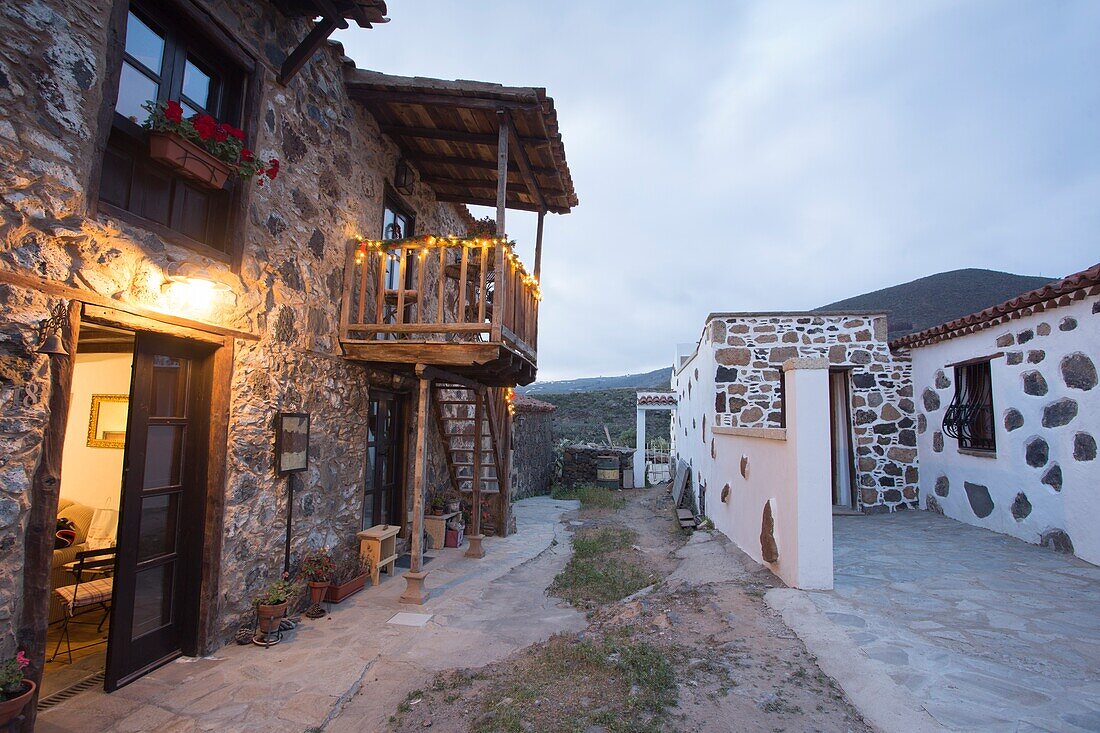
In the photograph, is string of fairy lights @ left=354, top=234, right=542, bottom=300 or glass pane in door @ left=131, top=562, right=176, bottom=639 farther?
string of fairy lights @ left=354, top=234, right=542, bottom=300

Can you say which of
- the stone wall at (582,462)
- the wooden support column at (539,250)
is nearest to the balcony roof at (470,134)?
the wooden support column at (539,250)

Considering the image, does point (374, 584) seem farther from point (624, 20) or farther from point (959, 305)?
point (959, 305)

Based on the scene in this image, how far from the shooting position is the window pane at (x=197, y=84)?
385 centimetres

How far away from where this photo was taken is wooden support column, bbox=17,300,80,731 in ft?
8.38

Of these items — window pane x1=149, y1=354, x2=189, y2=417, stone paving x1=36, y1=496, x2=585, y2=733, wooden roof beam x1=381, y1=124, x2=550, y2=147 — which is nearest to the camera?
stone paving x1=36, y1=496, x2=585, y2=733

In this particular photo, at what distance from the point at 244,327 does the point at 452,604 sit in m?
3.40

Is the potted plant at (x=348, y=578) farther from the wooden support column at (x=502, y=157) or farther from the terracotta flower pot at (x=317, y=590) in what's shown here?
the wooden support column at (x=502, y=157)

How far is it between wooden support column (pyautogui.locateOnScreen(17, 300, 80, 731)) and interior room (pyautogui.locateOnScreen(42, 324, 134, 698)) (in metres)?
1.70

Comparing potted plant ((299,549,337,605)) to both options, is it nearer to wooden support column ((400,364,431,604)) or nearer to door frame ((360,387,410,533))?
wooden support column ((400,364,431,604))

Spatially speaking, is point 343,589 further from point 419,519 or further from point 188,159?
point 188,159

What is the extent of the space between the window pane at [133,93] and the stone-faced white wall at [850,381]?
25.3 ft

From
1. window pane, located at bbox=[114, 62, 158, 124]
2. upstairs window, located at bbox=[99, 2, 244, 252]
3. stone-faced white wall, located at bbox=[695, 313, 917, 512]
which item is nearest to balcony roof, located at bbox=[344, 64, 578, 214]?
upstairs window, located at bbox=[99, 2, 244, 252]

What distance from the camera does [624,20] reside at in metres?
9.52

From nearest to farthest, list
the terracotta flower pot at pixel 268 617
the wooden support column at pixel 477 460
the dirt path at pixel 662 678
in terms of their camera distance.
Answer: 1. the dirt path at pixel 662 678
2. the terracotta flower pot at pixel 268 617
3. the wooden support column at pixel 477 460
